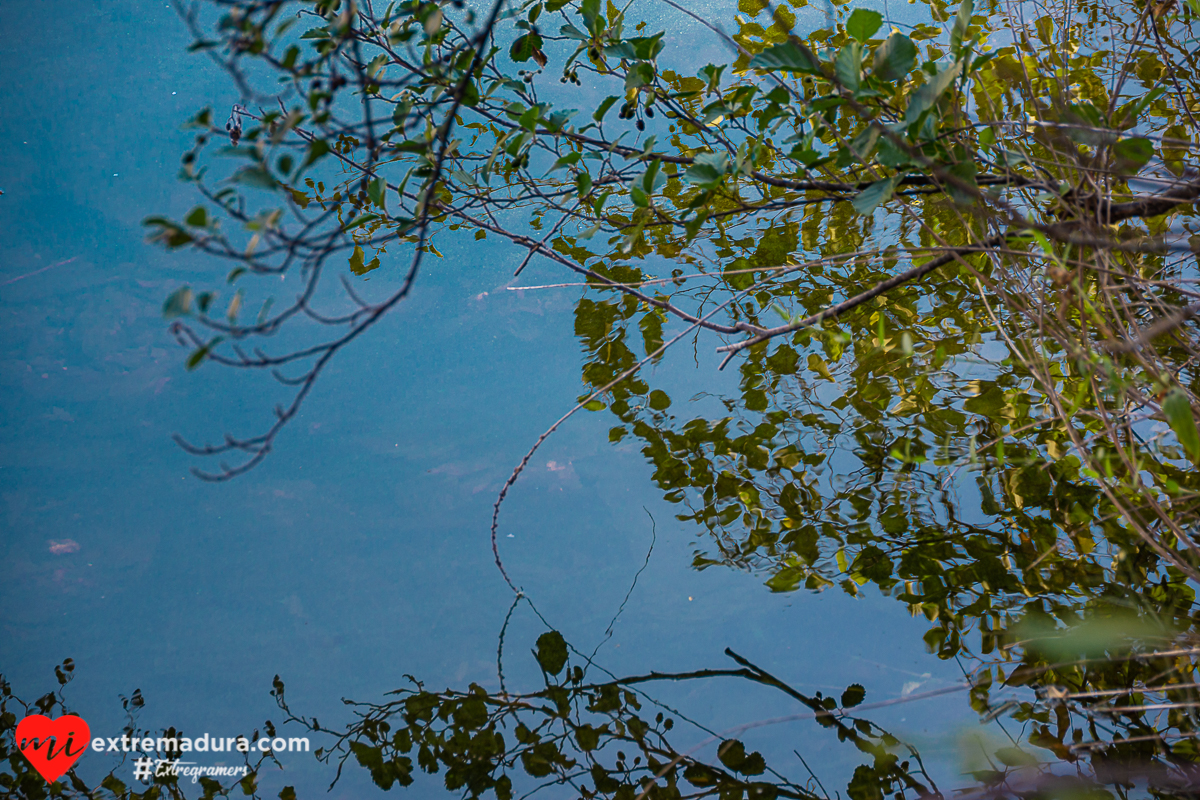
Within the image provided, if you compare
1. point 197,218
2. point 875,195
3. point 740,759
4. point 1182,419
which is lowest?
point 740,759

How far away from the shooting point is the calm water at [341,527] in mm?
1337

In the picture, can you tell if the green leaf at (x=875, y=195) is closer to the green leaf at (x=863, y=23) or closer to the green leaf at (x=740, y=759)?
the green leaf at (x=863, y=23)

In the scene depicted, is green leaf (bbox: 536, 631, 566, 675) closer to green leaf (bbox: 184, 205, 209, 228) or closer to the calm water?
the calm water

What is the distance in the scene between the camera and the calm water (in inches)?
52.6

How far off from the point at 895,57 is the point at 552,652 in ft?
3.43

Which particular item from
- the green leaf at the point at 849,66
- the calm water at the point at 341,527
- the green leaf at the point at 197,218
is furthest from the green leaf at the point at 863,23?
the calm water at the point at 341,527

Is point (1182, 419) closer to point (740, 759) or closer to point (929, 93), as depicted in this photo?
point (929, 93)

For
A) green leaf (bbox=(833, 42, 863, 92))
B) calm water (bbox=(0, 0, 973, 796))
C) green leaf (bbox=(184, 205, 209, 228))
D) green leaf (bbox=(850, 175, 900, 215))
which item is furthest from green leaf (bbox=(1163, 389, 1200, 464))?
green leaf (bbox=(184, 205, 209, 228))

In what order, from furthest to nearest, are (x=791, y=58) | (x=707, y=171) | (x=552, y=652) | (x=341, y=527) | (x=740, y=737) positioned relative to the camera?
(x=341, y=527) < (x=552, y=652) < (x=740, y=737) < (x=707, y=171) < (x=791, y=58)

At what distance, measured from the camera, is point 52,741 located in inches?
50.9

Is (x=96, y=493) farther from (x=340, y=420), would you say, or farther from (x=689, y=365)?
(x=689, y=365)

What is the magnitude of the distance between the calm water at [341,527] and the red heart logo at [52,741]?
0.03 m

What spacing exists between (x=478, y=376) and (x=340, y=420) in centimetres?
33

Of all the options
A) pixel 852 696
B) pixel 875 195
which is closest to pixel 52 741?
pixel 852 696
